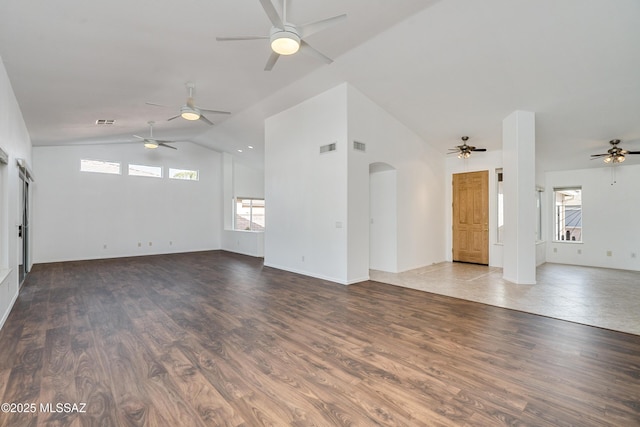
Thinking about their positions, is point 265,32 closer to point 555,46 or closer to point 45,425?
point 555,46

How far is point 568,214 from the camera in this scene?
26.7 feet

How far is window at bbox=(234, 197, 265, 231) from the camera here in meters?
12.0

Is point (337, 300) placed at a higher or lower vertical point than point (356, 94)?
lower

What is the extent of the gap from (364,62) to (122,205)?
8.33m

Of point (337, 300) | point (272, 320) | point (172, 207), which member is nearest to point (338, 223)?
point (337, 300)

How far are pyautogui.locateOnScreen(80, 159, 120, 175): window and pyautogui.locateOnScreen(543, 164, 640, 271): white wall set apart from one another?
1282 centimetres

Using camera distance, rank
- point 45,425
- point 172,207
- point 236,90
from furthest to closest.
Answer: point 172,207
point 236,90
point 45,425

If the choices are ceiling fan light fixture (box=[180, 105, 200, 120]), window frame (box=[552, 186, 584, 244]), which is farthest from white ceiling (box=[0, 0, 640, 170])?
window frame (box=[552, 186, 584, 244])

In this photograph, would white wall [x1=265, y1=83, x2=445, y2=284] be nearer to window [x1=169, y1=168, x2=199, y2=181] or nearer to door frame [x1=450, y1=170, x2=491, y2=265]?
door frame [x1=450, y1=170, x2=491, y2=265]

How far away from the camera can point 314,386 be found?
2203 millimetres

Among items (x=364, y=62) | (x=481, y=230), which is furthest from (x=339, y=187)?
(x=481, y=230)

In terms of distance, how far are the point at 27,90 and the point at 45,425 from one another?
14.3ft

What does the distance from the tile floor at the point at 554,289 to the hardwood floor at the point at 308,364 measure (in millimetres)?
418

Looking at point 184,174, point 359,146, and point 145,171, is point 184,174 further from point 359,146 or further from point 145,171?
point 359,146
